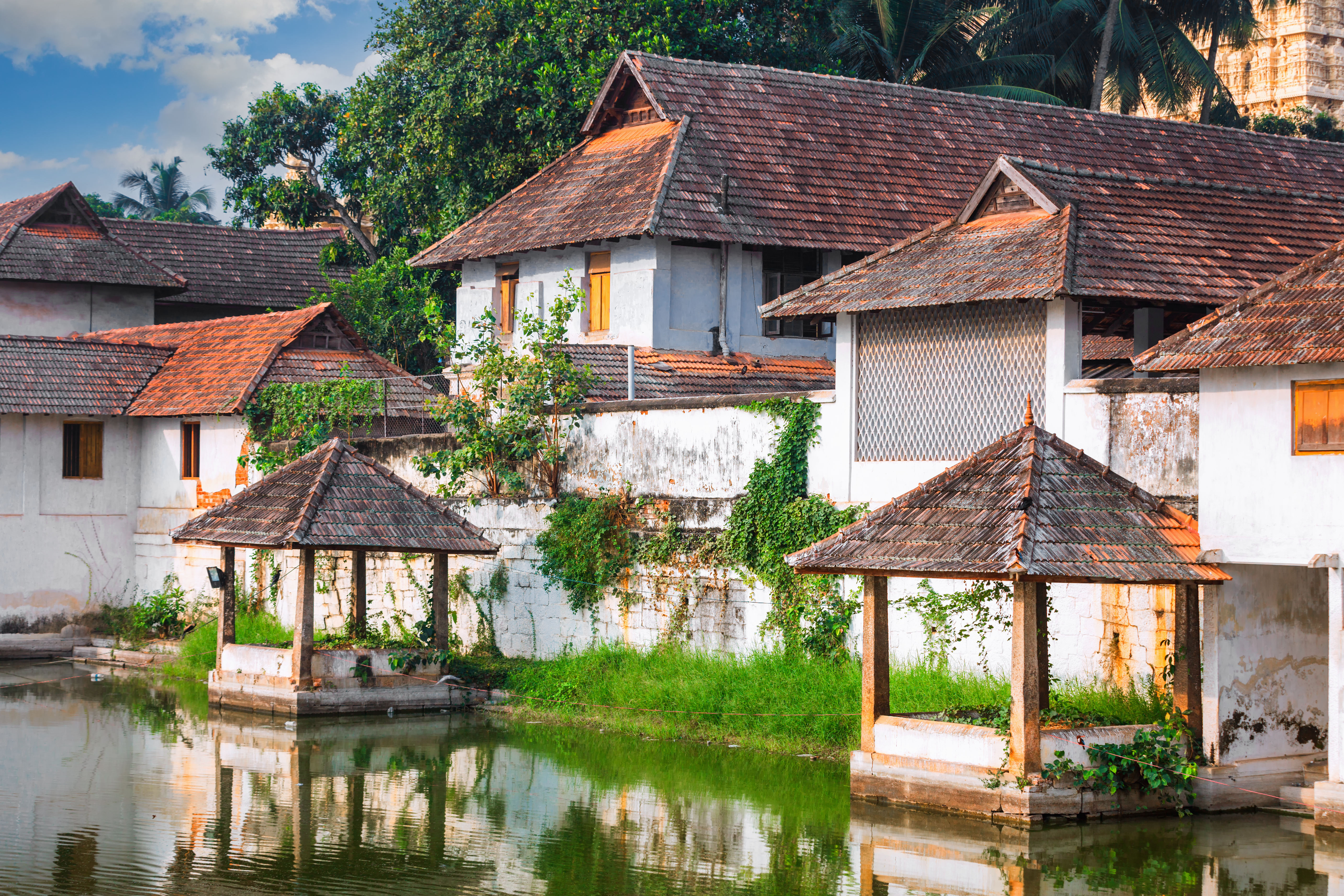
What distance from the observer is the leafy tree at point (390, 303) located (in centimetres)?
3231

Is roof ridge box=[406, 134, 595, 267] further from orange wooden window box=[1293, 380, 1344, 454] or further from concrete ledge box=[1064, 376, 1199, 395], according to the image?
orange wooden window box=[1293, 380, 1344, 454]

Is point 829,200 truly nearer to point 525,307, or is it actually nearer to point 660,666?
point 525,307

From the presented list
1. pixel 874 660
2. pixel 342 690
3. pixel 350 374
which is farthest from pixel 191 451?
pixel 874 660

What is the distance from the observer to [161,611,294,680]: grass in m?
22.4

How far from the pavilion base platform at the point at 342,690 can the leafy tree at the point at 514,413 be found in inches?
110

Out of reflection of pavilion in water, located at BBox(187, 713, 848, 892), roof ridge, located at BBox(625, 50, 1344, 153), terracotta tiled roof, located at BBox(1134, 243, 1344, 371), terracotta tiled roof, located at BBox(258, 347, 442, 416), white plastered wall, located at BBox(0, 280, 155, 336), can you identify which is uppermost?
roof ridge, located at BBox(625, 50, 1344, 153)

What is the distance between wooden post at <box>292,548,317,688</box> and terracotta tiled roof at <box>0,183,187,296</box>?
15.0 m

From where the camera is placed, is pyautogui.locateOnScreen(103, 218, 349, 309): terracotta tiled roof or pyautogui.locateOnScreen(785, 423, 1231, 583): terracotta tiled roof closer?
pyautogui.locateOnScreen(785, 423, 1231, 583): terracotta tiled roof

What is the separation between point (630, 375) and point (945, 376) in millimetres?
5916

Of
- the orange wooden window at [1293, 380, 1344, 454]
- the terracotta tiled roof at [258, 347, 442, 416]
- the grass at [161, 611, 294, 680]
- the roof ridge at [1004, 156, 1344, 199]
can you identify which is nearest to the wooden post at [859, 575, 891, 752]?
the orange wooden window at [1293, 380, 1344, 454]

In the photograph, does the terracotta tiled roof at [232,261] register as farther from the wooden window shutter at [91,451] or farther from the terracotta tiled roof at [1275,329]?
the terracotta tiled roof at [1275,329]

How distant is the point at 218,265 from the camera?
3522 cm

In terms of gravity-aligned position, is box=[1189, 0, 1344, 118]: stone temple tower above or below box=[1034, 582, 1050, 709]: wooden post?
above

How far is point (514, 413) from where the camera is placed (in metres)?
20.3
